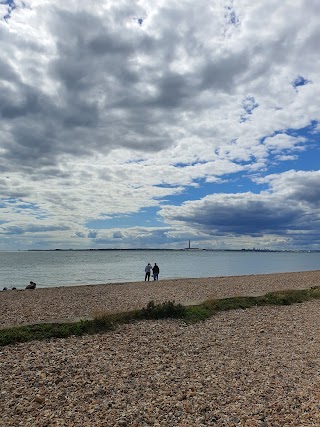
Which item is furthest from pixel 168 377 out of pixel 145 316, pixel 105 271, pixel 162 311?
pixel 105 271

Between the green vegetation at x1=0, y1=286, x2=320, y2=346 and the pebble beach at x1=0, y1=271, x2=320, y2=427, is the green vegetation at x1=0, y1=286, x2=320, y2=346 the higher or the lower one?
the higher one

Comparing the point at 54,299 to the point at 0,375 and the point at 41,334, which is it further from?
the point at 0,375

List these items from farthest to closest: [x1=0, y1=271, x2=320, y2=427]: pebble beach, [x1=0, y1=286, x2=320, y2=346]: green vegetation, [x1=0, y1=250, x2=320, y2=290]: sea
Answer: [x1=0, y1=250, x2=320, y2=290]: sea, [x1=0, y1=286, x2=320, y2=346]: green vegetation, [x1=0, y1=271, x2=320, y2=427]: pebble beach

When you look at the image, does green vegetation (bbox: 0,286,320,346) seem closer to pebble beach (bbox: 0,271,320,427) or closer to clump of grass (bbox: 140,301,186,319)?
clump of grass (bbox: 140,301,186,319)

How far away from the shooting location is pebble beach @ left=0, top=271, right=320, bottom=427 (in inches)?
256

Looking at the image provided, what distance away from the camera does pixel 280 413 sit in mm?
6594

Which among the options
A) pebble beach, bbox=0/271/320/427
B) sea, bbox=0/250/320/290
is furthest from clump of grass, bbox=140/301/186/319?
sea, bbox=0/250/320/290

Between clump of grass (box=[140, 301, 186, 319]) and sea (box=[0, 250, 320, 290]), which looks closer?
clump of grass (box=[140, 301, 186, 319])

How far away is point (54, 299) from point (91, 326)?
10.2 m

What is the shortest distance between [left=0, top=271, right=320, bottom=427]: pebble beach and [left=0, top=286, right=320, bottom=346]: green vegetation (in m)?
0.46

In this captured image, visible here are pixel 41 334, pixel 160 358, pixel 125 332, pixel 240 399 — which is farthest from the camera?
pixel 125 332

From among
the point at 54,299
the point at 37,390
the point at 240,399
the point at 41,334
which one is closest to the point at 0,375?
the point at 37,390

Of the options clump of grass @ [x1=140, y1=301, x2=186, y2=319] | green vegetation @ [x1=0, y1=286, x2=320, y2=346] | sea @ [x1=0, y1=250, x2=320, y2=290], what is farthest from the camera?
sea @ [x1=0, y1=250, x2=320, y2=290]

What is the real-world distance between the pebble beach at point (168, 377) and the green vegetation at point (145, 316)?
0.46 metres
